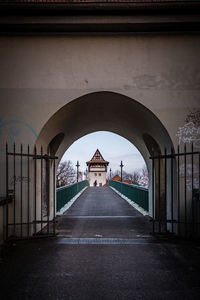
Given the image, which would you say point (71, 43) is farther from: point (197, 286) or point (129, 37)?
point (197, 286)

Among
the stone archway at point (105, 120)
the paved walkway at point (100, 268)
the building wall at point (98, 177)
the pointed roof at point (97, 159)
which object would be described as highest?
the stone archway at point (105, 120)

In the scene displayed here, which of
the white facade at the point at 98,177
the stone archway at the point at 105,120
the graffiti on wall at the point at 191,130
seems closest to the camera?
the graffiti on wall at the point at 191,130

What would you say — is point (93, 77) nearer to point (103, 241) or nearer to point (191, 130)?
point (191, 130)

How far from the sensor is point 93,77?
727cm

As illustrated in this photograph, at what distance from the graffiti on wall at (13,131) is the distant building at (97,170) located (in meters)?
55.6

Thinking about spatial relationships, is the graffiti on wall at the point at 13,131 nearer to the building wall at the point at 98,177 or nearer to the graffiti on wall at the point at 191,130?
the graffiti on wall at the point at 191,130

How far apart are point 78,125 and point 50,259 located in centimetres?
586

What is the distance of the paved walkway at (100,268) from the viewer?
3.91 m

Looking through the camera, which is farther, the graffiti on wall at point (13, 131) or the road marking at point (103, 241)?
the graffiti on wall at point (13, 131)

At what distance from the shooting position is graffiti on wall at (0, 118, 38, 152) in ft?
23.5

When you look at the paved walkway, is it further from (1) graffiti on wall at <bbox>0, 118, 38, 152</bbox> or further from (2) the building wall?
(2) the building wall

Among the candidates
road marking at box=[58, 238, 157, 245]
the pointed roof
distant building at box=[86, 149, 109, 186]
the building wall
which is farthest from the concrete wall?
the building wall

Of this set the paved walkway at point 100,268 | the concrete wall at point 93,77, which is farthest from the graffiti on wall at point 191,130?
the paved walkway at point 100,268

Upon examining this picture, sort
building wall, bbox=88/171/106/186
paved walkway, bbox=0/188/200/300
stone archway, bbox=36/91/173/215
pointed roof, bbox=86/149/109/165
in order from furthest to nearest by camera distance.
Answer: building wall, bbox=88/171/106/186 → pointed roof, bbox=86/149/109/165 → stone archway, bbox=36/91/173/215 → paved walkway, bbox=0/188/200/300
